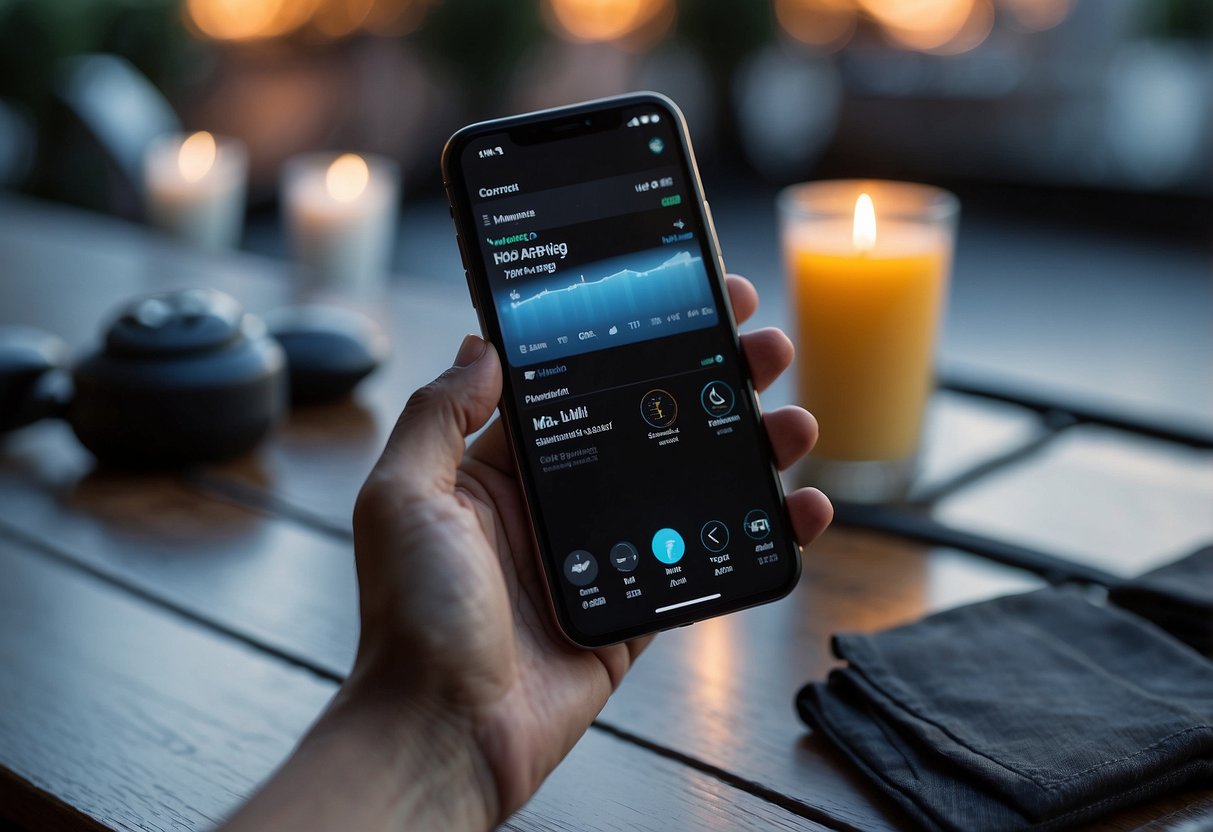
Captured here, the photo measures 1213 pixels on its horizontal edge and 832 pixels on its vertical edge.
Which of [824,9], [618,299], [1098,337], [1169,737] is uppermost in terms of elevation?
[618,299]

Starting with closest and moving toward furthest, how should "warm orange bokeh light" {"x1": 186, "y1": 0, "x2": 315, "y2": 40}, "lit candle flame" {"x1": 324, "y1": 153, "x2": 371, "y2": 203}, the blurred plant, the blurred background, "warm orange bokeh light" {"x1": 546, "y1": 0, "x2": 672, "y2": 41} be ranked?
"lit candle flame" {"x1": 324, "y1": 153, "x2": 371, "y2": 203}, the blurred background, the blurred plant, "warm orange bokeh light" {"x1": 186, "y1": 0, "x2": 315, "y2": 40}, "warm orange bokeh light" {"x1": 546, "y1": 0, "x2": 672, "y2": 41}

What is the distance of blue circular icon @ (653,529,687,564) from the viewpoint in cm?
66

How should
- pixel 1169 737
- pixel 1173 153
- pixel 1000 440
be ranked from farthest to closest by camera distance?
pixel 1173 153 → pixel 1000 440 → pixel 1169 737

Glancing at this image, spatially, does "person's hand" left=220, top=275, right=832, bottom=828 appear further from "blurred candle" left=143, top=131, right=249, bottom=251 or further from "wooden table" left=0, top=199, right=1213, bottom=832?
"blurred candle" left=143, top=131, right=249, bottom=251

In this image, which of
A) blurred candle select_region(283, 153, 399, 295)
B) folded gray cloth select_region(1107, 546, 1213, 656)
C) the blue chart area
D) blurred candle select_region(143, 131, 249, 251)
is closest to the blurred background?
blurred candle select_region(143, 131, 249, 251)

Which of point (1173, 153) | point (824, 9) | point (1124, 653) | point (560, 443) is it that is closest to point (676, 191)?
point (560, 443)

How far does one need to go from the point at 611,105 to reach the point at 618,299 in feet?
0.37

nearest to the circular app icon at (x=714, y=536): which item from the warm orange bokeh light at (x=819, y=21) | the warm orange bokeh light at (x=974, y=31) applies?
the warm orange bokeh light at (x=974, y=31)

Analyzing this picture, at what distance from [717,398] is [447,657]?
0.75 ft

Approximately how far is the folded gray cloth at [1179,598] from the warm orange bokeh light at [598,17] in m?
5.25

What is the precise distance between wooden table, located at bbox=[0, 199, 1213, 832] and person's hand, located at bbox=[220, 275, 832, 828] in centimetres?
4

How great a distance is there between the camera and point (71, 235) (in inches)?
66.3

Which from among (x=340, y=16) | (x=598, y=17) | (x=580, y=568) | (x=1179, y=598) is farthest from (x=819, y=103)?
(x=580, y=568)

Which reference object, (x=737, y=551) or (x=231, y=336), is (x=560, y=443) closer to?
(x=737, y=551)
